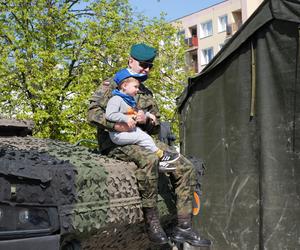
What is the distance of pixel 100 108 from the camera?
345 centimetres

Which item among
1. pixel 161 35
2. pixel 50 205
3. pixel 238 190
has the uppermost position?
pixel 161 35

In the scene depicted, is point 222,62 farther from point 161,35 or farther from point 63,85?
point 161,35

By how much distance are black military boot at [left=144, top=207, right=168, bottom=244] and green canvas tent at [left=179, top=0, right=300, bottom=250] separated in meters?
2.46

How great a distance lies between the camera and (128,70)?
346cm

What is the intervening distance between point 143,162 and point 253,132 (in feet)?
8.46

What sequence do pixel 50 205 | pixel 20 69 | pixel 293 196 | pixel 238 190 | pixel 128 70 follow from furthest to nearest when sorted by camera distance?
pixel 20 69 < pixel 238 190 < pixel 293 196 < pixel 128 70 < pixel 50 205

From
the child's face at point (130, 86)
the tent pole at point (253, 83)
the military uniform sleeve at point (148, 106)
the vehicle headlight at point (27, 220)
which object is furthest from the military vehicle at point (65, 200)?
the tent pole at point (253, 83)

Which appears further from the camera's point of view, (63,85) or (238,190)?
(63,85)

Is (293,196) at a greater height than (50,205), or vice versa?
(50,205)

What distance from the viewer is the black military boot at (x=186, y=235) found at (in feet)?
10.5

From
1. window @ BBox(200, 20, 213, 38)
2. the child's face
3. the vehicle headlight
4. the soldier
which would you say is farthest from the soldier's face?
window @ BBox(200, 20, 213, 38)

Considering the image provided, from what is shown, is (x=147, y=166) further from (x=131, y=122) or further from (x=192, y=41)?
(x=192, y=41)

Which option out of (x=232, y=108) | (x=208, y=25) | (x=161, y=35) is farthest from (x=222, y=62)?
Answer: (x=208, y=25)

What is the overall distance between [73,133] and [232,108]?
264 inches
